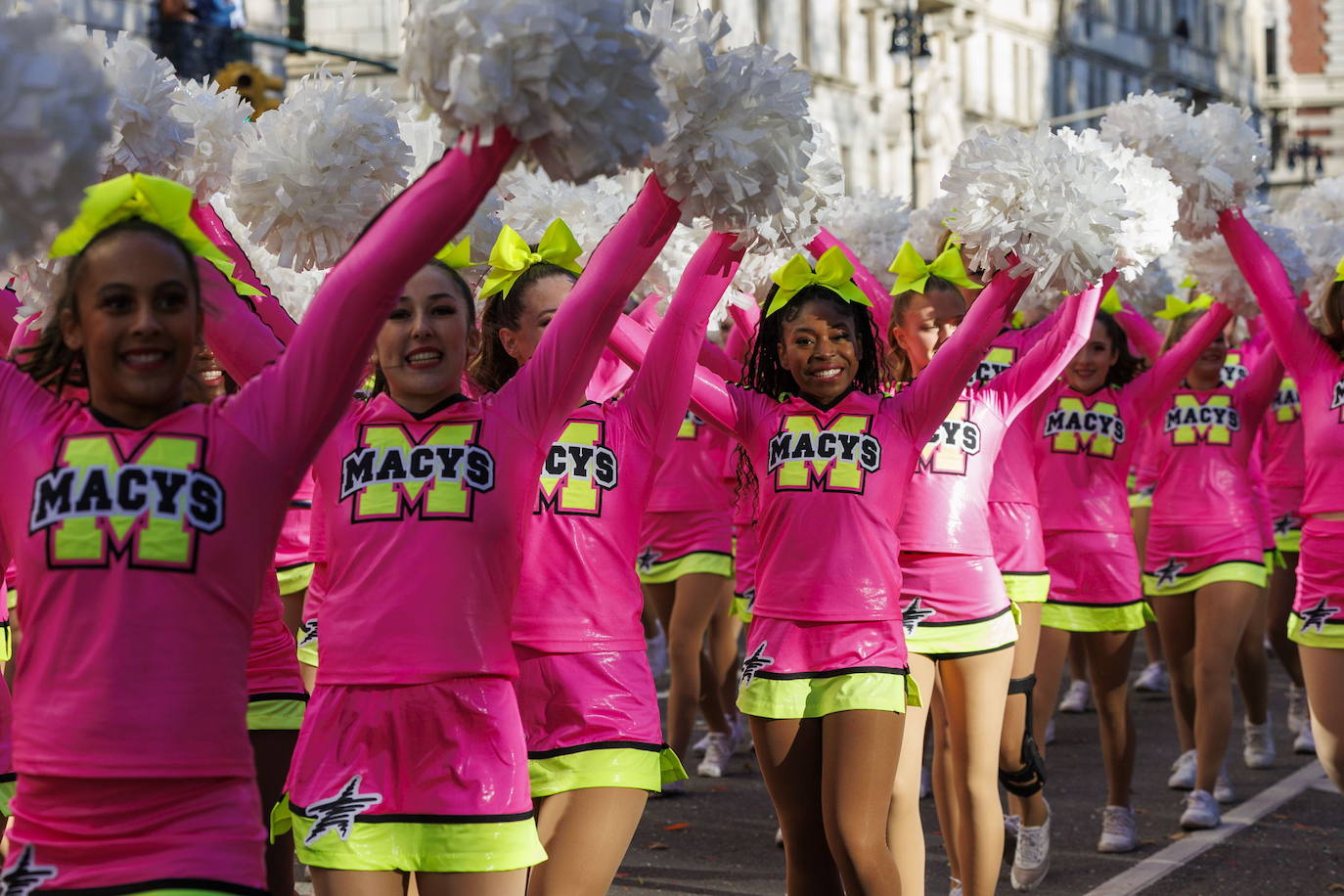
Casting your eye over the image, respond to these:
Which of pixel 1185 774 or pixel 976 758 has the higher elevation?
pixel 976 758

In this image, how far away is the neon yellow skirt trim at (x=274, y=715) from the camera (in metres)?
4.54

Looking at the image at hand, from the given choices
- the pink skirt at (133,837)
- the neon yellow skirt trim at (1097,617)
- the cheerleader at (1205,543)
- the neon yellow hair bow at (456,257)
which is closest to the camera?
the pink skirt at (133,837)

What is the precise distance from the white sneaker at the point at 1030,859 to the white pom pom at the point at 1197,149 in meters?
2.07

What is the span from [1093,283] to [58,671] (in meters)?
3.56

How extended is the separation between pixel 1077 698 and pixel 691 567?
2.97 m

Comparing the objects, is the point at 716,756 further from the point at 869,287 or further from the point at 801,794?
the point at 801,794

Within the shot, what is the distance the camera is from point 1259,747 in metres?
8.81

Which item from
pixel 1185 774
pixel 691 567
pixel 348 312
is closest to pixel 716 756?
pixel 691 567

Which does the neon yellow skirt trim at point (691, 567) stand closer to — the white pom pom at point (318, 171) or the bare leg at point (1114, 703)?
the bare leg at point (1114, 703)

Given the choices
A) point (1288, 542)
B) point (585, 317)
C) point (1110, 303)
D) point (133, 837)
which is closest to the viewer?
point (133, 837)

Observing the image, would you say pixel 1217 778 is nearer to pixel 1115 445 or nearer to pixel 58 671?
pixel 1115 445

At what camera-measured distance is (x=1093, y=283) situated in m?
Result: 5.55

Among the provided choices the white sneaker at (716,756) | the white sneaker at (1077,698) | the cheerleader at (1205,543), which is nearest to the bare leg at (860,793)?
the cheerleader at (1205,543)

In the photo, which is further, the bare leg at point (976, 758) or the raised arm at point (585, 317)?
the bare leg at point (976, 758)
